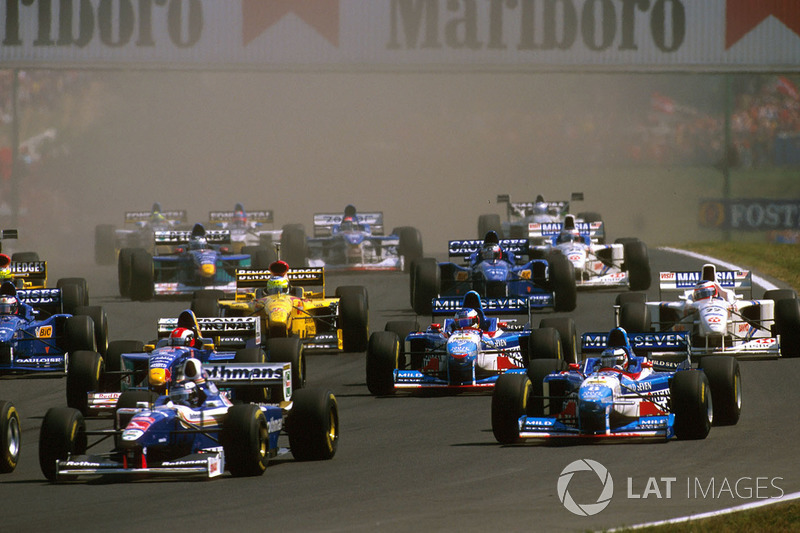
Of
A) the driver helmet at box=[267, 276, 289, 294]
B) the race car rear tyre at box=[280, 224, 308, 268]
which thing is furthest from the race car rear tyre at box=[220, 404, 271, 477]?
the race car rear tyre at box=[280, 224, 308, 268]

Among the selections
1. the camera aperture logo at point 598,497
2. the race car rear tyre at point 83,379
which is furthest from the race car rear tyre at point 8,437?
the camera aperture logo at point 598,497

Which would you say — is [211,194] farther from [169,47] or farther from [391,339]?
[391,339]

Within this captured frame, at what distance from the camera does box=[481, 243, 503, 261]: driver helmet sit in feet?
95.1

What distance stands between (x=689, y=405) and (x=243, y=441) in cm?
496

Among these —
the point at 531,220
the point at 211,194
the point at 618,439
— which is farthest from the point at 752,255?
the point at 211,194

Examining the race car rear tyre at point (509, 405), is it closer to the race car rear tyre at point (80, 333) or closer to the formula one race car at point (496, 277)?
the race car rear tyre at point (80, 333)

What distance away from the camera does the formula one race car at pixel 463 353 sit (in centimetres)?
2070

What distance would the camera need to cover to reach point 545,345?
2067 cm

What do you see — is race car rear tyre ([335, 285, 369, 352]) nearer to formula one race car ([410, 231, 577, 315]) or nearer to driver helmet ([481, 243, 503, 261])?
formula one race car ([410, 231, 577, 315])

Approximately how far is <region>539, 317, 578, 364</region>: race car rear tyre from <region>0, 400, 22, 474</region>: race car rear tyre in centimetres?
876

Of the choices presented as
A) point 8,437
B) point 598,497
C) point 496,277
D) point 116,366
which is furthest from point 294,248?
point 598,497

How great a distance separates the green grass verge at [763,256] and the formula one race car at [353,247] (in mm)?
8301

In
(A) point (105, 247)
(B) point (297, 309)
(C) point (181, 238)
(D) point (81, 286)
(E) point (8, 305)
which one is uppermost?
(C) point (181, 238)

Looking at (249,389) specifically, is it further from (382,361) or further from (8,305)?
(8,305)
